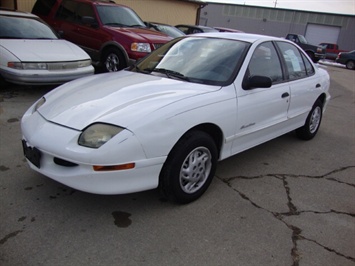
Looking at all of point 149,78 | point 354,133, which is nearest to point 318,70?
point 354,133

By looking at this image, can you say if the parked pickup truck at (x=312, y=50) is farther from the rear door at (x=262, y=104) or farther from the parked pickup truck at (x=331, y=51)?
the rear door at (x=262, y=104)

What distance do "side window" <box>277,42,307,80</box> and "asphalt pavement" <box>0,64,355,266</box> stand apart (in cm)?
134

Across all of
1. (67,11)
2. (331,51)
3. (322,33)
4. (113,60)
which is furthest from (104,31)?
(322,33)

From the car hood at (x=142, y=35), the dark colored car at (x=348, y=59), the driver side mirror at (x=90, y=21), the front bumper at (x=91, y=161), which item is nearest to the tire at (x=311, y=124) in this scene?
the front bumper at (x=91, y=161)

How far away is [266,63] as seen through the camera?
13.4 feet

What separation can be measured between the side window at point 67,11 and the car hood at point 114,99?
5.83m

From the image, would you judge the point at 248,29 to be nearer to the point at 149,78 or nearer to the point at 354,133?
the point at 354,133

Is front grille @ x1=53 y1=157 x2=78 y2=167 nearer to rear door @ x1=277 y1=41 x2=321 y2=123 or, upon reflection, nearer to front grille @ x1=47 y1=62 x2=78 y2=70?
rear door @ x1=277 y1=41 x2=321 y2=123

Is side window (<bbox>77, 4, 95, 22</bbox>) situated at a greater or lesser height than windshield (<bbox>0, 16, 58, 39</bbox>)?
greater

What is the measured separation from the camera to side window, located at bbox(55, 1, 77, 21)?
347 inches

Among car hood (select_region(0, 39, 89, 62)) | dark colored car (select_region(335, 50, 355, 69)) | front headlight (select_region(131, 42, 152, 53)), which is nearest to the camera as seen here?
car hood (select_region(0, 39, 89, 62))

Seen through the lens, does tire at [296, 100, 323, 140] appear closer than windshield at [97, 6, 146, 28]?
Yes

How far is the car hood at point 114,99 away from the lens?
2.82 meters

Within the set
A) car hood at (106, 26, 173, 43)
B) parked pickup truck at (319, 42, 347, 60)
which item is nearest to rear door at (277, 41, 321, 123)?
car hood at (106, 26, 173, 43)
